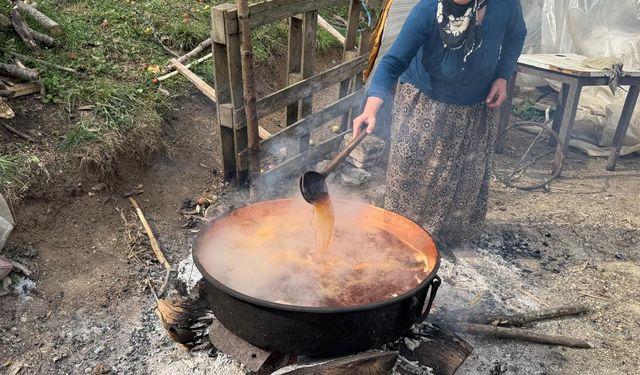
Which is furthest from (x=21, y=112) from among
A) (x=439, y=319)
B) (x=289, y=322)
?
(x=439, y=319)

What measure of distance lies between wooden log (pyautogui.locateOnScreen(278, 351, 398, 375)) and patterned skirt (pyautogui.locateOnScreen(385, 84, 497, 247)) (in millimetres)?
1797

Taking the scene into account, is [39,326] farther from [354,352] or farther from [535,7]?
[535,7]

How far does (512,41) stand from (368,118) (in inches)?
51.4

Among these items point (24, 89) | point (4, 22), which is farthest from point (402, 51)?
point (4, 22)

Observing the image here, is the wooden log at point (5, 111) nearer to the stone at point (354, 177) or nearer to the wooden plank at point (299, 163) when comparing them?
the wooden plank at point (299, 163)

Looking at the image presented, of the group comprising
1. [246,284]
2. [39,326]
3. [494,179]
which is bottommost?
[494,179]

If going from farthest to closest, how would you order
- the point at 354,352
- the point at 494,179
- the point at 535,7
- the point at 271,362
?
the point at 535,7, the point at 494,179, the point at 271,362, the point at 354,352

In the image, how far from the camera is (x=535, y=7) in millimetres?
8305

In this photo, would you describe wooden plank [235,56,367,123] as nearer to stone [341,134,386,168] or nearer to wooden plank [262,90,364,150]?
wooden plank [262,90,364,150]

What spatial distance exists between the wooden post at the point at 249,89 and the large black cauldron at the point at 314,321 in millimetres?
1831

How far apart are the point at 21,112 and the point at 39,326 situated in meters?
2.11

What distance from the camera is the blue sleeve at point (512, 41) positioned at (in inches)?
144

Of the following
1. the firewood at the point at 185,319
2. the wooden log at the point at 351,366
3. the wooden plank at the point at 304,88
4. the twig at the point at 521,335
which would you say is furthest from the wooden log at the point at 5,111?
the twig at the point at 521,335

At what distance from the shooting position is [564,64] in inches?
238
